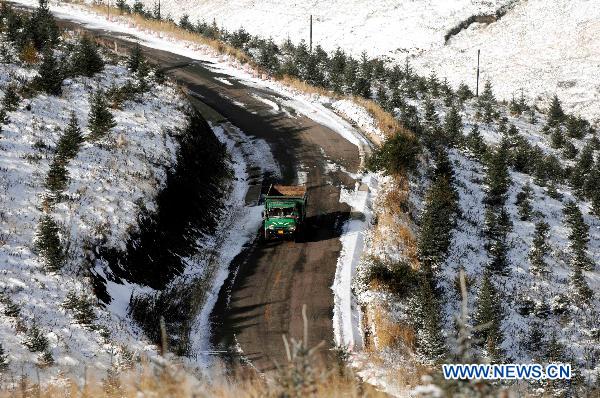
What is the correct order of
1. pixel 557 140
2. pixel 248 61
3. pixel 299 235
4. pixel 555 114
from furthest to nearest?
pixel 248 61
pixel 555 114
pixel 557 140
pixel 299 235

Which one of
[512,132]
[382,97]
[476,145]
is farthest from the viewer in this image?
[382,97]

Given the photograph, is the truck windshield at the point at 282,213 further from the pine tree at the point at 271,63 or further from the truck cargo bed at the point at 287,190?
the pine tree at the point at 271,63

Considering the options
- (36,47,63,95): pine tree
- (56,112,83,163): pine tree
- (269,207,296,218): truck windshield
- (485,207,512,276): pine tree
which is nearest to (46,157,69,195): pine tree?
(56,112,83,163): pine tree

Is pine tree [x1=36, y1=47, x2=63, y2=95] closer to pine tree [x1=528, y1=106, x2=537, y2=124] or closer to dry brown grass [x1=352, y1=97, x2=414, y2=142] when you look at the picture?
dry brown grass [x1=352, y1=97, x2=414, y2=142]

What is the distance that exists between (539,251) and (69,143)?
68.2 feet

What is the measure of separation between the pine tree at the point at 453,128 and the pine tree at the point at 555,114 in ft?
31.4

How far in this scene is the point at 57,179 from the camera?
61.8 feet

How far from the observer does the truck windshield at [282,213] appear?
899 inches

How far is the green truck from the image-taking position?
74.5 ft

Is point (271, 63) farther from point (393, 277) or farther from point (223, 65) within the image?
point (393, 277)

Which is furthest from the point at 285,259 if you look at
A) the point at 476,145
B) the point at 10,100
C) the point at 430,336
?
the point at 476,145

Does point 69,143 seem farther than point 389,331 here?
Yes

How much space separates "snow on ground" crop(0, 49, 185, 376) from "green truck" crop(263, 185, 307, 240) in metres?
4.45

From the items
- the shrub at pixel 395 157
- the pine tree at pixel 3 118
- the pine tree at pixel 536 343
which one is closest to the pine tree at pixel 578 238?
the pine tree at pixel 536 343
